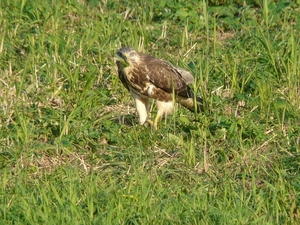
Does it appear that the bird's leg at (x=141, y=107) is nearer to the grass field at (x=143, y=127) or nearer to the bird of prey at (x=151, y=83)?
the bird of prey at (x=151, y=83)

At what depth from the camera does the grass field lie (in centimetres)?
680

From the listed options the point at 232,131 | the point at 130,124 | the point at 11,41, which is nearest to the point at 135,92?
the point at 130,124

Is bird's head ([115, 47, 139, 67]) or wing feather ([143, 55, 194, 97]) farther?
wing feather ([143, 55, 194, 97])

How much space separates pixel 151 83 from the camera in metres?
8.73

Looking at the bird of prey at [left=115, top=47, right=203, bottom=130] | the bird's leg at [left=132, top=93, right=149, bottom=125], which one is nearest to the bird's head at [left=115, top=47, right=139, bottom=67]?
the bird of prey at [left=115, top=47, right=203, bottom=130]

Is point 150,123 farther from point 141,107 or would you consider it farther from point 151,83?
point 151,83

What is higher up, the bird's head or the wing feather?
the bird's head

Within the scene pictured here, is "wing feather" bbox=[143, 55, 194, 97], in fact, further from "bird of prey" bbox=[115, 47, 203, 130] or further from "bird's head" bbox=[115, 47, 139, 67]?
"bird's head" bbox=[115, 47, 139, 67]

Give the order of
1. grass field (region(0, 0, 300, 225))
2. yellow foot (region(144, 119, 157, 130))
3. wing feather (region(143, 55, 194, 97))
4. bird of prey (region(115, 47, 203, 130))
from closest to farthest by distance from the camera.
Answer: grass field (region(0, 0, 300, 225)) < yellow foot (region(144, 119, 157, 130)) < bird of prey (region(115, 47, 203, 130)) < wing feather (region(143, 55, 194, 97))

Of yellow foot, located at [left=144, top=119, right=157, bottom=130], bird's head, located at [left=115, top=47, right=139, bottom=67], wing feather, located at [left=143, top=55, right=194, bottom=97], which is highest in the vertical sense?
bird's head, located at [left=115, top=47, right=139, bottom=67]

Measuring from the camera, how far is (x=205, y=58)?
9672mm

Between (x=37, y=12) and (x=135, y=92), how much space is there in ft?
7.19

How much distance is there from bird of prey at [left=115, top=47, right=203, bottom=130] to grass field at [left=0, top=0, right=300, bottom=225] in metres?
0.15

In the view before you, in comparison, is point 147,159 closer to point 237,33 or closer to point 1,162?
point 1,162
